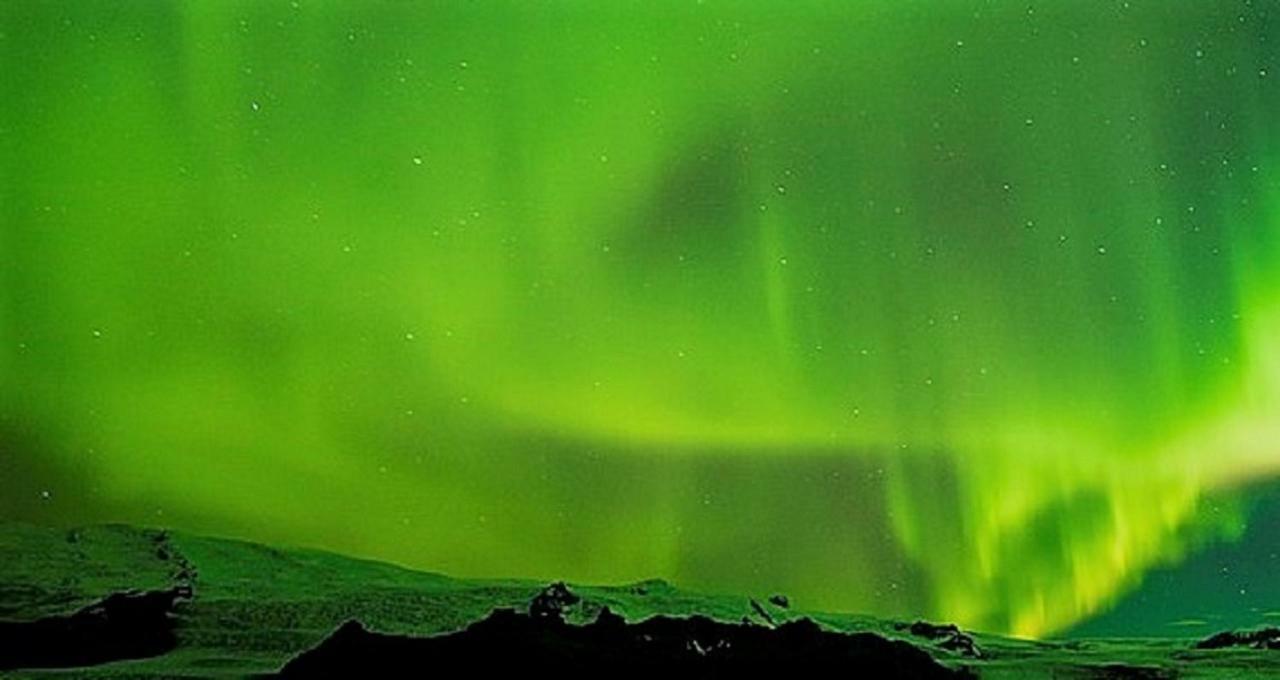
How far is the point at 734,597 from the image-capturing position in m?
35.6

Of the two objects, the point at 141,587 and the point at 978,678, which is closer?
the point at 978,678

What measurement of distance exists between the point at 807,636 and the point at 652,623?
2671 mm

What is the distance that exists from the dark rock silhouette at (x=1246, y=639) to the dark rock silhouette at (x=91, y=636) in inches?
912

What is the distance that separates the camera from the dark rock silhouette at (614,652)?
17.5 metres

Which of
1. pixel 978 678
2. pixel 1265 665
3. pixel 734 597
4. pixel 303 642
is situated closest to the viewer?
pixel 978 678

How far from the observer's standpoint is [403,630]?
30.9 m

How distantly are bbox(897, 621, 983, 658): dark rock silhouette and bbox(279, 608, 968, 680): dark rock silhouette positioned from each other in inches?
230

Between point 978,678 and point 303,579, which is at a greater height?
point 303,579

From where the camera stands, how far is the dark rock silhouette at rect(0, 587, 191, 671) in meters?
21.7

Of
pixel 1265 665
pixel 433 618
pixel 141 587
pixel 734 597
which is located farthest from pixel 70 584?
pixel 1265 665

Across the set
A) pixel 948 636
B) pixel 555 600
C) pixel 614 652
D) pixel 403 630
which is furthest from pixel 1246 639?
pixel 614 652

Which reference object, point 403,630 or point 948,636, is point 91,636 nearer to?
point 403,630

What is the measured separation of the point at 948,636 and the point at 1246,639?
24.1ft

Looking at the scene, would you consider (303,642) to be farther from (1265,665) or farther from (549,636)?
(1265,665)
